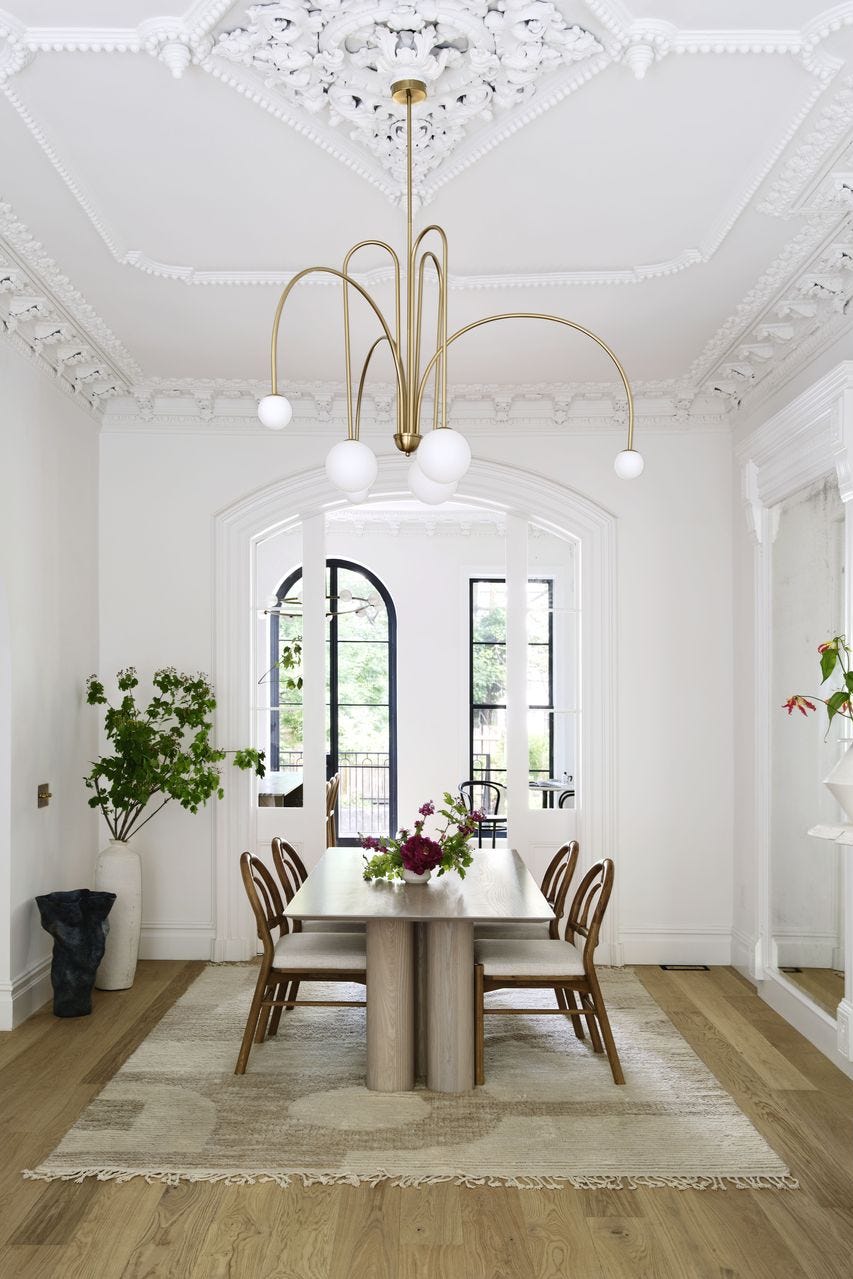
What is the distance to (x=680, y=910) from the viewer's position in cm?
581

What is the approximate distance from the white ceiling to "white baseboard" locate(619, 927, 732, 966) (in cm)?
314

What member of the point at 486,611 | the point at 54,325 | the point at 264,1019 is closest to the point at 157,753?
the point at 264,1019

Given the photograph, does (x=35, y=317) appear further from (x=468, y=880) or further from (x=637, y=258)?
(x=468, y=880)

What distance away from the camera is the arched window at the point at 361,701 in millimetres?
9750

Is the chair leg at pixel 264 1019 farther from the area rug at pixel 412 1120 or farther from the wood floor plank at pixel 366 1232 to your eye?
the wood floor plank at pixel 366 1232

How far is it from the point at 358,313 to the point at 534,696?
9.28 ft

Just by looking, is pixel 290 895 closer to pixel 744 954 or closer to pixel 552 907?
pixel 552 907

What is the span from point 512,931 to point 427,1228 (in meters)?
1.78

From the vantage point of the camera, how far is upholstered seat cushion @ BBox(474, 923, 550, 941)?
4.57 metres

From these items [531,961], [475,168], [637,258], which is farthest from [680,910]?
[475,168]

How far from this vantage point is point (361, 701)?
981 centimetres

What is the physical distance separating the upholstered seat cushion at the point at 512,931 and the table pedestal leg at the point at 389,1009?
67 cm

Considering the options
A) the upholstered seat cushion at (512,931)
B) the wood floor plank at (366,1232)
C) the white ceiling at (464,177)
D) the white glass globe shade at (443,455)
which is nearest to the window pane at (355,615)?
the white ceiling at (464,177)

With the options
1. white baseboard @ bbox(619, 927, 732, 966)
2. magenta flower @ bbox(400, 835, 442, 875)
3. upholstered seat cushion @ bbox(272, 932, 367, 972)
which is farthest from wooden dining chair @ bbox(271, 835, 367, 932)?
white baseboard @ bbox(619, 927, 732, 966)
